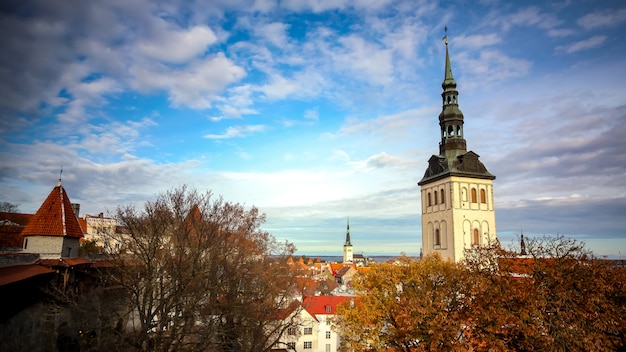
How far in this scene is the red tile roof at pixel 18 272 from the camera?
15.1 metres

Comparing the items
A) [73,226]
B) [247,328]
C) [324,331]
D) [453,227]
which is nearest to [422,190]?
[453,227]

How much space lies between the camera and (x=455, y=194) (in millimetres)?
38406

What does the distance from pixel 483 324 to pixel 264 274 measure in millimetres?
17061

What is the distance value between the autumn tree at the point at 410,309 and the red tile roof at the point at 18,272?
1613 cm

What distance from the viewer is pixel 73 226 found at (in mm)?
26656

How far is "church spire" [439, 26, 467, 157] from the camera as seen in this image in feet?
132

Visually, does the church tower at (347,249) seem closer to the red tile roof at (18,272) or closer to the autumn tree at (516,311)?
the autumn tree at (516,311)

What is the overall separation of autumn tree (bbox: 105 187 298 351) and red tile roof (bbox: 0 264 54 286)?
11.1 ft

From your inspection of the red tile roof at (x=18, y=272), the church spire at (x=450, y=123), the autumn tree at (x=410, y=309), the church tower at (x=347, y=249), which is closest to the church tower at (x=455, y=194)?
the church spire at (x=450, y=123)

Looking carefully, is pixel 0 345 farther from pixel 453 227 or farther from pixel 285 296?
pixel 453 227

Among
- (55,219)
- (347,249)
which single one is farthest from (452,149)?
(347,249)

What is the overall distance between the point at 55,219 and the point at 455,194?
34.4 metres

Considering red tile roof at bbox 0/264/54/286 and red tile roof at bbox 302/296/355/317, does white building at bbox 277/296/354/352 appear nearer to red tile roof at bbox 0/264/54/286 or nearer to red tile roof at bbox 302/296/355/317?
red tile roof at bbox 302/296/355/317

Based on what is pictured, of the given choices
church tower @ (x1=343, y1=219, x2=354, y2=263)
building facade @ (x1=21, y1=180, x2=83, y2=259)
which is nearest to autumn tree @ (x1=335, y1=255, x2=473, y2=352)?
building facade @ (x1=21, y1=180, x2=83, y2=259)
